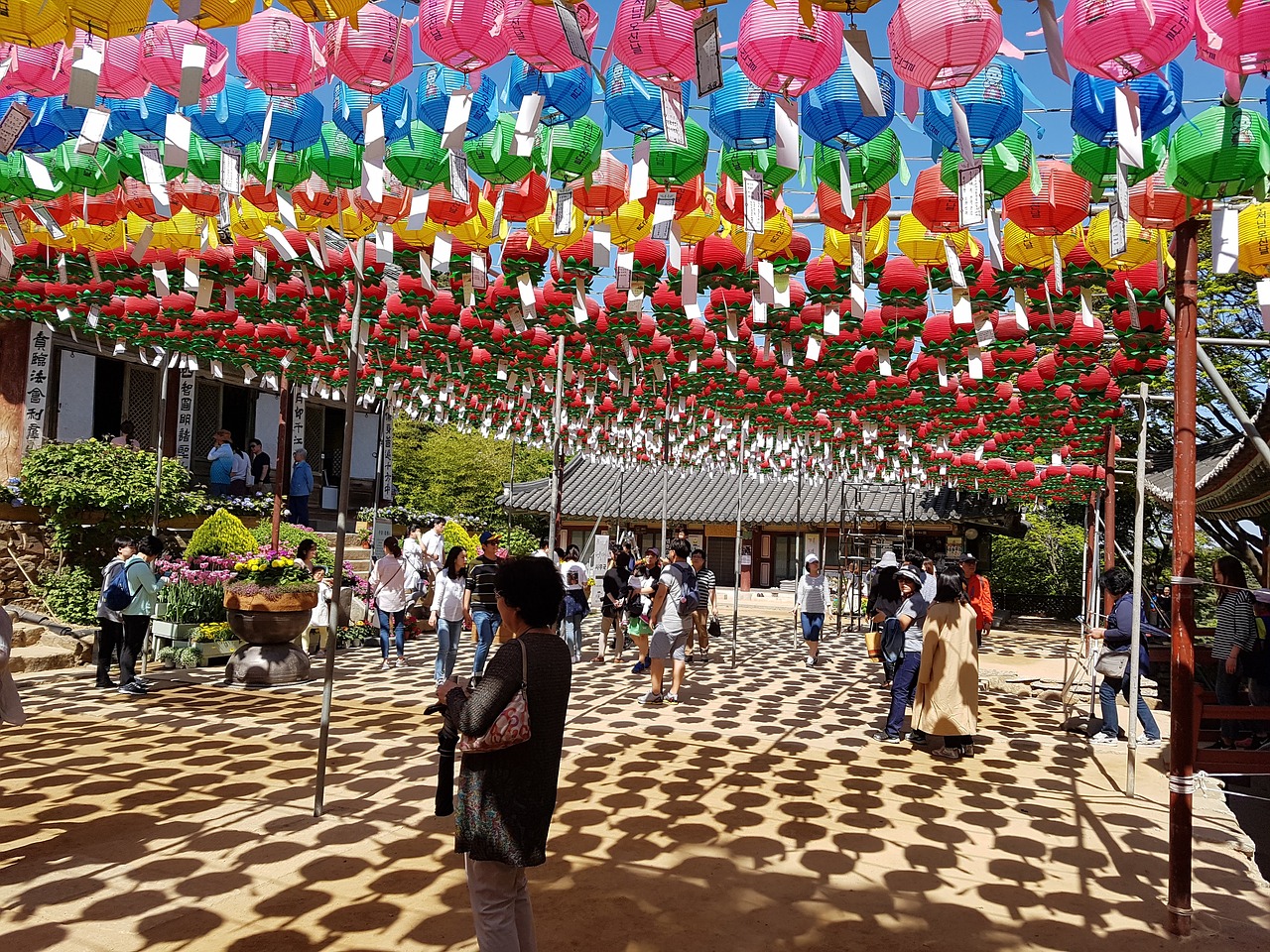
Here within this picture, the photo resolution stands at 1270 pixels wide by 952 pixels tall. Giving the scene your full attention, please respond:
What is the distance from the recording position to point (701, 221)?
199 inches

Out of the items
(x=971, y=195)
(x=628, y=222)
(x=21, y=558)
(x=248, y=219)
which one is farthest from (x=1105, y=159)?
(x=21, y=558)

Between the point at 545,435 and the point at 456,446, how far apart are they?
1514cm

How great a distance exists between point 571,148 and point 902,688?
573 cm

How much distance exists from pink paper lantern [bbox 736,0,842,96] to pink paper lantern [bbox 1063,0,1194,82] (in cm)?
84

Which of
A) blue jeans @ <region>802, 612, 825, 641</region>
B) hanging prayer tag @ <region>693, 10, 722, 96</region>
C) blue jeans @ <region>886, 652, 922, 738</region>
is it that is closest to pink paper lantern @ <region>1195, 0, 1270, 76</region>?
hanging prayer tag @ <region>693, 10, 722, 96</region>

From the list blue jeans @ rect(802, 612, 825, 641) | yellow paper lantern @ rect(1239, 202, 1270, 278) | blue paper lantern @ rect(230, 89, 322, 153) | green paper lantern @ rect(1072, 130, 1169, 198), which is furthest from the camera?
blue jeans @ rect(802, 612, 825, 641)

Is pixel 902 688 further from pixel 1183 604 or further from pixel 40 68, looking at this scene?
pixel 40 68

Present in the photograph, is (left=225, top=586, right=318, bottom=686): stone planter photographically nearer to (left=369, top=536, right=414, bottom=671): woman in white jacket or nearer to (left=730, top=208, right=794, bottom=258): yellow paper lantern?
(left=369, top=536, right=414, bottom=671): woman in white jacket

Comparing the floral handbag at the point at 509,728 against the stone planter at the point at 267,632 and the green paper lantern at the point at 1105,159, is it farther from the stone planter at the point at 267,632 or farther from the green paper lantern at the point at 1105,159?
the stone planter at the point at 267,632

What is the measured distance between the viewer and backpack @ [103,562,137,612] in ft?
27.0

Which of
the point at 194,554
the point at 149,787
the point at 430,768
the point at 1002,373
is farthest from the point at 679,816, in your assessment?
the point at 194,554

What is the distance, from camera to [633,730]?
7.57 metres


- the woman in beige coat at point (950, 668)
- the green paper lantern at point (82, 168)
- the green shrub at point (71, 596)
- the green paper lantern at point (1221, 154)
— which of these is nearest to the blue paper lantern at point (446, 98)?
the green paper lantern at point (82, 168)

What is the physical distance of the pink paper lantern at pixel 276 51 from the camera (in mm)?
3553
